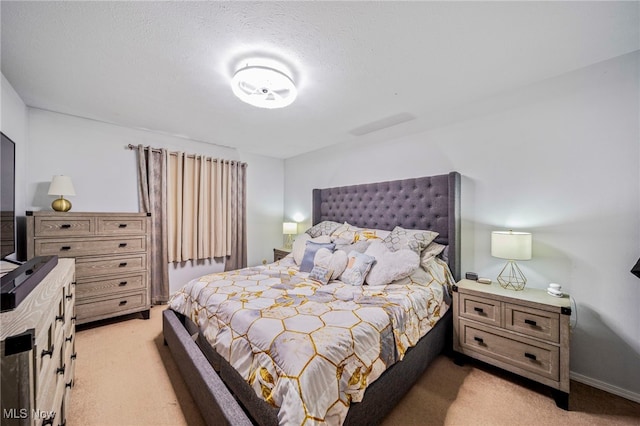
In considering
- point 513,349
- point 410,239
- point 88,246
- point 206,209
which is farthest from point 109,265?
point 513,349

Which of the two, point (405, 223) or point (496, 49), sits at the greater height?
point (496, 49)

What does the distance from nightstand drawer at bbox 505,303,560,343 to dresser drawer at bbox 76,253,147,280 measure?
3662 millimetres

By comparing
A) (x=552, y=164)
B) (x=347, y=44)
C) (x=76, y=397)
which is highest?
(x=347, y=44)

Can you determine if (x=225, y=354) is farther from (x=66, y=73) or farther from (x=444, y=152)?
(x=444, y=152)

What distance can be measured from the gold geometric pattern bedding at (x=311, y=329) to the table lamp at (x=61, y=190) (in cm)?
159

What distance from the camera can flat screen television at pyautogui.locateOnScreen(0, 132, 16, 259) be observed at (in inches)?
61.1

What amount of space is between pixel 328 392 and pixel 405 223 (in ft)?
6.96

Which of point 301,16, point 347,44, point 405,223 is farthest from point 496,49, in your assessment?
point 405,223

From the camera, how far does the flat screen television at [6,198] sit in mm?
1551

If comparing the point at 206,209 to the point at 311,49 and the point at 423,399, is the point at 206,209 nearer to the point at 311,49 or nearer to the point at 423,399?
the point at 311,49

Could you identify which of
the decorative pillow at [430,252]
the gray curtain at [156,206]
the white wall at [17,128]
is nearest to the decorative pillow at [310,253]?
the decorative pillow at [430,252]

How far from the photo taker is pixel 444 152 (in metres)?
2.67

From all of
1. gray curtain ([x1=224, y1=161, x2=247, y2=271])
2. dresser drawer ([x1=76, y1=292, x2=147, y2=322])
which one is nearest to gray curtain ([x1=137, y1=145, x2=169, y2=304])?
dresser drawer ([x1=76, y1=292, x2=147, y2=322])

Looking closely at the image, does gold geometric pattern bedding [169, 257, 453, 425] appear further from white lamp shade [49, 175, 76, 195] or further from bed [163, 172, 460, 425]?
white lamp shade [49, 175, 76, 195]
